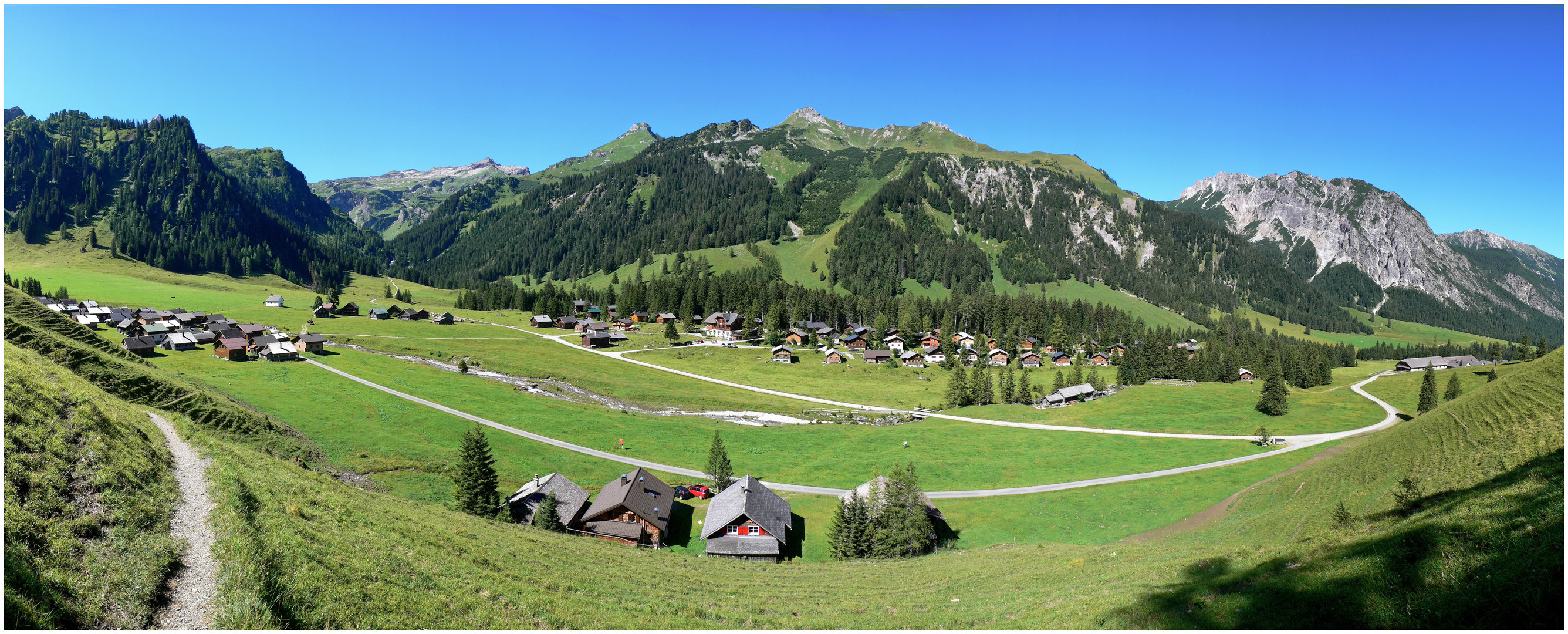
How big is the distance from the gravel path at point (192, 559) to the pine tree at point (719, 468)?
34.4 m

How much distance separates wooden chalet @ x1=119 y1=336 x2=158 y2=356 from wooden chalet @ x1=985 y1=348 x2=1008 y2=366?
511ft

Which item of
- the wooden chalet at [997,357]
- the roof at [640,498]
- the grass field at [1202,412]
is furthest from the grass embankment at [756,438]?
the wooden chalet at [997,357]

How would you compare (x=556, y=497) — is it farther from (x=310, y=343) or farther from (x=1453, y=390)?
(x=1453, y=390)

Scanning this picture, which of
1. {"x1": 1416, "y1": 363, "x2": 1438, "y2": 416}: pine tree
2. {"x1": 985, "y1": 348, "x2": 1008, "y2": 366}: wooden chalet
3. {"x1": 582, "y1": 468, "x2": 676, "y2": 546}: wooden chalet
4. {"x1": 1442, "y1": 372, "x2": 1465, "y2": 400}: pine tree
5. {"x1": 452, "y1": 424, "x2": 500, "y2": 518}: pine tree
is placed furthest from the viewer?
{"x1": 985, "y1": 348, "x2": 1008, "y2": 366}: wooden chalet

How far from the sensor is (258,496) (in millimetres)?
20469

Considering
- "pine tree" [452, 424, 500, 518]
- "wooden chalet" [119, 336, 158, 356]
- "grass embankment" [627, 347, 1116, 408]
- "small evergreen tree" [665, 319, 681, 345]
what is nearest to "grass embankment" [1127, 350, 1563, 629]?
"pine tree" [452, 424, 500, 518]

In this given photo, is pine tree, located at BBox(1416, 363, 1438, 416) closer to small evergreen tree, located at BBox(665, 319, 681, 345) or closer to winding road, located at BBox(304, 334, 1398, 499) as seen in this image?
winding road, located at BBox(304, 334, 1398, 499)

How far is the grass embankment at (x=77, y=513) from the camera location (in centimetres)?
1268

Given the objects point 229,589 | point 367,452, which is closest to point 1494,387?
point 229,589

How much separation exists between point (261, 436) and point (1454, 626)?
6701cm

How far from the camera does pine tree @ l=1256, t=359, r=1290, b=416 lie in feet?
274

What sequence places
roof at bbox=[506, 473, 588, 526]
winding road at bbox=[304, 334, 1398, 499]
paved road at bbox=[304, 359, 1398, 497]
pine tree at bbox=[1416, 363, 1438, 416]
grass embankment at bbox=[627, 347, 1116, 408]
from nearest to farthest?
roof at bbox=[506, 473, 588, 526] → paved road at bbox=[304, 359, 1398, 497] → winding road at bbox=[304, 334, 1398, 499] → pine tree at bbox=[1416, 363, 1438, 416] → grass embankment at bbox=[627, 347, 1116, 408]

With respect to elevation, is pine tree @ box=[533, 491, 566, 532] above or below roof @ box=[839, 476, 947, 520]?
below

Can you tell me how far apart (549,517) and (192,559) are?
90.5ft
